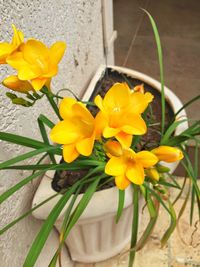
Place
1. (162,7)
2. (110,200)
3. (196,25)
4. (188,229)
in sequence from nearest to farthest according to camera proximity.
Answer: (110,200)
(188,229)
(196,25)
(162,7)

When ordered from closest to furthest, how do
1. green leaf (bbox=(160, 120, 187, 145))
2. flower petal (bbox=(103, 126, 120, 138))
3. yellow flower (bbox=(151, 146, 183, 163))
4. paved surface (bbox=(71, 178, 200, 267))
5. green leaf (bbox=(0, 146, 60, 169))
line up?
flower petal (bbox=(103, 126, 120, 138)) < yellow flower (bbox=(151, 146, 183, 163)) < green leaf (bbox=(0, 146, 60, 169)) < green leaf (bbox=(160, 120, 187, 145)) < paved surface (bbox=(71, 178, 200, 267))

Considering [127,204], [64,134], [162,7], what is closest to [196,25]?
[162,7]

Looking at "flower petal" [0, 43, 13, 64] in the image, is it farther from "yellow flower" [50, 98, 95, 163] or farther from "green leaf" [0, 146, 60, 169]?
"green leaf" [0, 146, 60, 169]

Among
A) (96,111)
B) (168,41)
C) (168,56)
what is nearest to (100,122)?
(96,111)

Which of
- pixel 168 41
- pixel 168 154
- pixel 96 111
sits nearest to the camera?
pixel 168 154

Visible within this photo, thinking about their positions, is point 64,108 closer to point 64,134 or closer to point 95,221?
point 64,134

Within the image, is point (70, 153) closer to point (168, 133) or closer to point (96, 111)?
point (168, 133)

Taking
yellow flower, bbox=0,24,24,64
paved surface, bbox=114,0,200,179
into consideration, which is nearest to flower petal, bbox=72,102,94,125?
yellow flower, bbox=0,24,24,64
